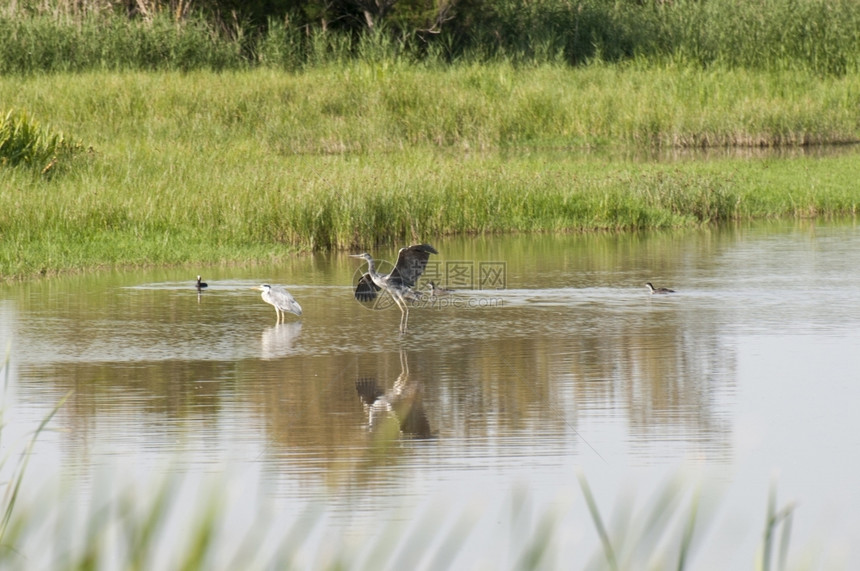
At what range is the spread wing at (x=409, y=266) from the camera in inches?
423

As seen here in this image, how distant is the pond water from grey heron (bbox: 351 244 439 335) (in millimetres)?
269

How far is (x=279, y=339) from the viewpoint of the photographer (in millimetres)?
10812

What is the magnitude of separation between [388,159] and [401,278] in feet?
36.8

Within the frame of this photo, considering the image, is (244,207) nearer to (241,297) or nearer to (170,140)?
(241,297)

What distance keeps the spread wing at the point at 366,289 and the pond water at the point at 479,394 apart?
0.24m

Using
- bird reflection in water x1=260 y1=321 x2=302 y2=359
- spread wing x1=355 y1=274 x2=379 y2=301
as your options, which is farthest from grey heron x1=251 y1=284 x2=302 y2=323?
spread wing x1=355 y1=274 x2=379 y2=301

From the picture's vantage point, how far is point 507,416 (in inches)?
319

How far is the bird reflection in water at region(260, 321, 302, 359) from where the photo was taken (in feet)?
33.5

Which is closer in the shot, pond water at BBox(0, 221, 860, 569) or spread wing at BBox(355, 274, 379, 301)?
pond water at BBox(0, 221, 860, 569)
